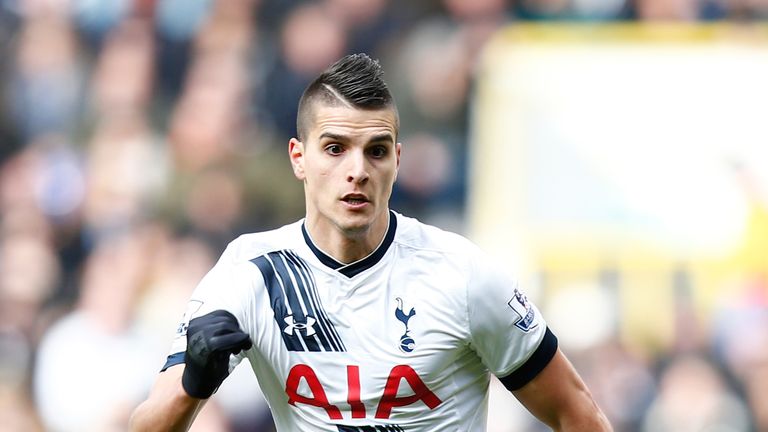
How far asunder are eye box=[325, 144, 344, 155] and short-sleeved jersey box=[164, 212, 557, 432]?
40 cm

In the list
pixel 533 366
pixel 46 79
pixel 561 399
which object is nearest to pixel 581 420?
pixel 561 399

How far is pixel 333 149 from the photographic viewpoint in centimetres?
432

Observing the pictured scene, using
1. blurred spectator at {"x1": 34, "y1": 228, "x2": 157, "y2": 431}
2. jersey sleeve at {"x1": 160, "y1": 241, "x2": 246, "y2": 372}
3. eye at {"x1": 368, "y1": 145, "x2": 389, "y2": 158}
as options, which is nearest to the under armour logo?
jersey sleeve at {"x1": 160, "y1": 241, "x2": 246, "y2": 372}

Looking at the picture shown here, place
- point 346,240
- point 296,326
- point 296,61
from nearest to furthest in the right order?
1. point 296,326
2. point 346,240
3. point 296,61

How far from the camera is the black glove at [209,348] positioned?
13.0 feet

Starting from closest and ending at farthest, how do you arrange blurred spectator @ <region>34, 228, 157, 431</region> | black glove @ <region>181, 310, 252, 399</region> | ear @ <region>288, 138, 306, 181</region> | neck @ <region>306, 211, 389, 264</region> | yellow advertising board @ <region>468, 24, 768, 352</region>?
black glove @ <region>181, 310, 252, 399</region> → neck @ <region>306, 211, 389, 264</region> → ear @ <region>288, 138, 306, 181</region> → blurred spectator @ <region>34, 228, 157, 431</region> → yellow advertising board @ <region>468, 24, 768, 352</region>

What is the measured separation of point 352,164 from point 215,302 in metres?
0.65

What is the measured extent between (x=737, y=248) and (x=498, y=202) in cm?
188

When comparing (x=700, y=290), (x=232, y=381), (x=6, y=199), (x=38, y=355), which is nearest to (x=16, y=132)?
(x=6, y=199)

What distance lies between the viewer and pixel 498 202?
32.6 feet

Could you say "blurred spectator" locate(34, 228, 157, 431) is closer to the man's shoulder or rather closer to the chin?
the man's shoulder

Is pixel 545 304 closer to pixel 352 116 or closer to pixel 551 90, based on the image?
pixel 551 90

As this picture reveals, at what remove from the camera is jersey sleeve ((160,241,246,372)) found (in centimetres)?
424

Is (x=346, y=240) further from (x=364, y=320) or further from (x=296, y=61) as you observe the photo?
(x=296, y=61)
